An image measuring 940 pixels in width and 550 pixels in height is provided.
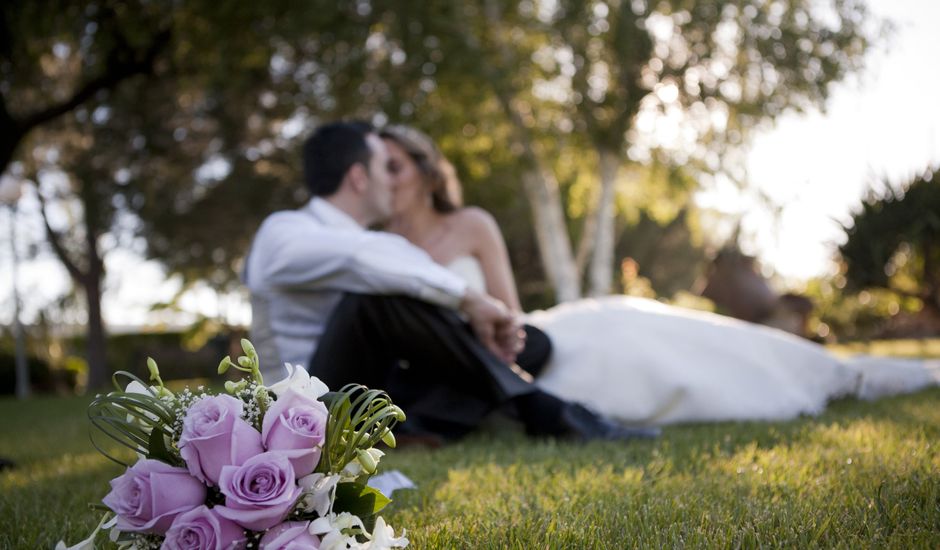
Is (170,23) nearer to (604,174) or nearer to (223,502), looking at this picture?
(604,174)

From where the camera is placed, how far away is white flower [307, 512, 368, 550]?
1313 mm

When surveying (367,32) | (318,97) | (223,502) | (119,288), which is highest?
(367,32)

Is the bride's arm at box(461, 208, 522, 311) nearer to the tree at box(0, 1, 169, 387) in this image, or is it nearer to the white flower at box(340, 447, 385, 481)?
the white flower at box(340, 447, 385, 481)

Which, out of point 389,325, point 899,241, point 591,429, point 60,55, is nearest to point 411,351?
point 389,325

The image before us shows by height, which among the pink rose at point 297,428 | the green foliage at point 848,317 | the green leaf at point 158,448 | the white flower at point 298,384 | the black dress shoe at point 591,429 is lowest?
the green foliage at point 848,317

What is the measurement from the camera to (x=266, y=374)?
3592 mm

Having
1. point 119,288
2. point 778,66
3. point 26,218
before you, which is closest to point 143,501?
point 778,66

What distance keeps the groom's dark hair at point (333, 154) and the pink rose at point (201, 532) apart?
2.57 metres

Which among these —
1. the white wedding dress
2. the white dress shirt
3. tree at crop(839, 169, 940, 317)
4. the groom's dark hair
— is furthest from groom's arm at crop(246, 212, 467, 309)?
tree at crop(839, 169, 940, 317)

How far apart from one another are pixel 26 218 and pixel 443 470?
17758 mm

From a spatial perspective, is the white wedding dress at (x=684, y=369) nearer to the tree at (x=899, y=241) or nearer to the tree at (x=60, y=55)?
the tree at (x=899, y=241)

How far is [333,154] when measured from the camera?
3.76 metres

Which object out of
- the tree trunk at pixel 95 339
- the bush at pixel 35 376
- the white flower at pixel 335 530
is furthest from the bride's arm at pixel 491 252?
the bush at pixel 35 376

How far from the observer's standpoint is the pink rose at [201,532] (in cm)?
129
